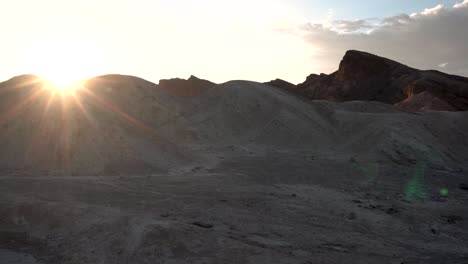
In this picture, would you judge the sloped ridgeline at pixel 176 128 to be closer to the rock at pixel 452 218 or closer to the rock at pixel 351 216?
the rock at pixel 351 216

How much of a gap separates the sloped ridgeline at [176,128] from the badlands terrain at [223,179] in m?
0.10

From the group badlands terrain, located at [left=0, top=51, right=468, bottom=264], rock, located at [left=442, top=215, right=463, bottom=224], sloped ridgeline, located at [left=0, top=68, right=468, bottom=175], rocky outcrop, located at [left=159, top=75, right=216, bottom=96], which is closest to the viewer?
badlands terrain, located at [left=0, top=51, right=468, bottom=264]

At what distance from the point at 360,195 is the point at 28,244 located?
37.2 ft

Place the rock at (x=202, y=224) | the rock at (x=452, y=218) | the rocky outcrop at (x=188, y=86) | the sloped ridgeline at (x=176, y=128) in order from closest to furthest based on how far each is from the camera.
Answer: the rock at (x=202, y=224) → the rock at (x=452, y=218) → the sloped ridgeline at (x=176, y=128) → the rocky outcrop at (x=188, y=86)

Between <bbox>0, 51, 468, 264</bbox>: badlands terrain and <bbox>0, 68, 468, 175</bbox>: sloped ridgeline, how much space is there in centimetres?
10

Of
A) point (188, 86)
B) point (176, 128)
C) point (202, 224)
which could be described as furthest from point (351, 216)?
point (188, 86)

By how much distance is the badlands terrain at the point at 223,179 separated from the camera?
990 cm

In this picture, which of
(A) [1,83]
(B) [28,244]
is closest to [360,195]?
(B) [28,244]

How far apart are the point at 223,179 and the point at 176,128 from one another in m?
13.2

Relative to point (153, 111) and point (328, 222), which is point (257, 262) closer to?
point (328, 222)

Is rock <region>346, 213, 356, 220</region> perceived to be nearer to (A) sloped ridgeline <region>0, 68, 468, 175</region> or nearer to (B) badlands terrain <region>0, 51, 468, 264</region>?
(B) badlands terrain <region>0, 51, 468, 264</region>

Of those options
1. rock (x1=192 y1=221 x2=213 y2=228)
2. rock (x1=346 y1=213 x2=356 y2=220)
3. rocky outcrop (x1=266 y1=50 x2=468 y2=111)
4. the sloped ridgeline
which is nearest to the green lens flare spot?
the sloped ridgeline

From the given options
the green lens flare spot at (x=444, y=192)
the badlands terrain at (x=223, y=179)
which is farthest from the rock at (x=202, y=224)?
the green lens flare spot at (x=444, y=192)

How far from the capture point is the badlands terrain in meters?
9.90
